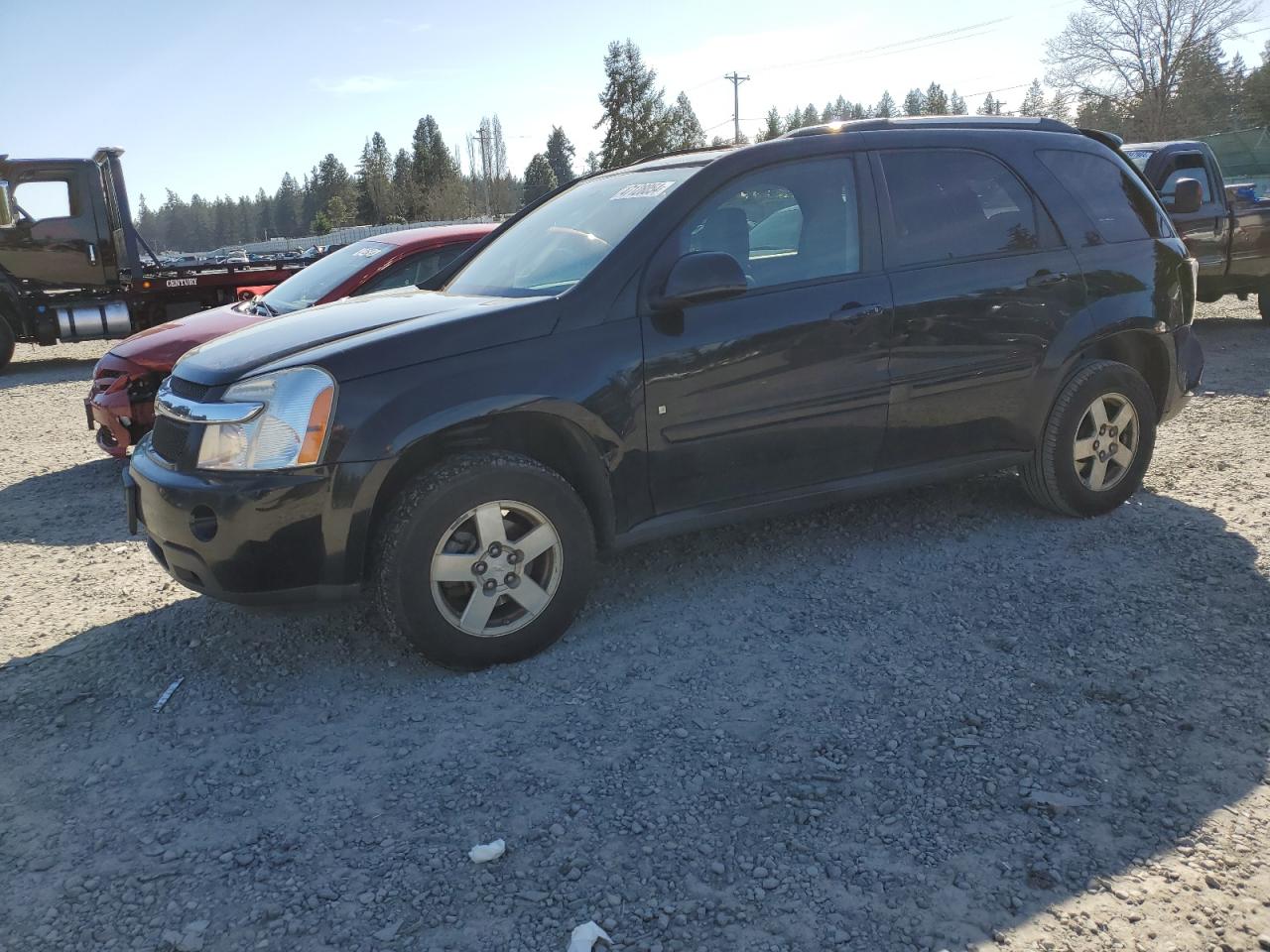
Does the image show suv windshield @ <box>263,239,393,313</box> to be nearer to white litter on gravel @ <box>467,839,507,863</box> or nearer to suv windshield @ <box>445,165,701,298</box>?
suv windshield @ <box>445,165,701,298</box>

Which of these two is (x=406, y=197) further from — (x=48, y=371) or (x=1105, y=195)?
(x=1105, y=195)

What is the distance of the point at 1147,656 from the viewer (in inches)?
145

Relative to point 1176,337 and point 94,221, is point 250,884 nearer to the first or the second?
point 1176,337

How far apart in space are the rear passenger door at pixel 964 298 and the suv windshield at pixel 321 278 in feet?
12.8

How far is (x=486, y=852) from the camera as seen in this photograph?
106 inches

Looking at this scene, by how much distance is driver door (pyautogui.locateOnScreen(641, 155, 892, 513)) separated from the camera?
3.97m

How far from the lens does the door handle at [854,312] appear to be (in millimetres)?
4234

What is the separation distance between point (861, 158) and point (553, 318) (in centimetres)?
165

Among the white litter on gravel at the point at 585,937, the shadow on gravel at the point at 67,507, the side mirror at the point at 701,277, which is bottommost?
the white litter on gravel at the point at 585,937

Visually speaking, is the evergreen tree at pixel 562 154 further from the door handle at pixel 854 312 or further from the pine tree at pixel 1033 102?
the door handle at pixel 854 312

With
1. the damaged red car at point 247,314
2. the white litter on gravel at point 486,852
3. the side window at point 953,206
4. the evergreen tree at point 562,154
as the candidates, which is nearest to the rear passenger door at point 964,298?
the side window at point 953,206

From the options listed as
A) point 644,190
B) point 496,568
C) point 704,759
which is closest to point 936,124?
point 644,190

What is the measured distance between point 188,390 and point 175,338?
3.53m

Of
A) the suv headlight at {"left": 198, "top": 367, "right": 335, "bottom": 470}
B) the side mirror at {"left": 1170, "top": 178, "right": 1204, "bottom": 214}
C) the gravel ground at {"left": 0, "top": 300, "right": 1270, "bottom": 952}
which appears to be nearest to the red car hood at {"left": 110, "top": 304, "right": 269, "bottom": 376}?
the gravel ground at {"left": 0, "top": 300, "right": 1270, "bottom": 952}
